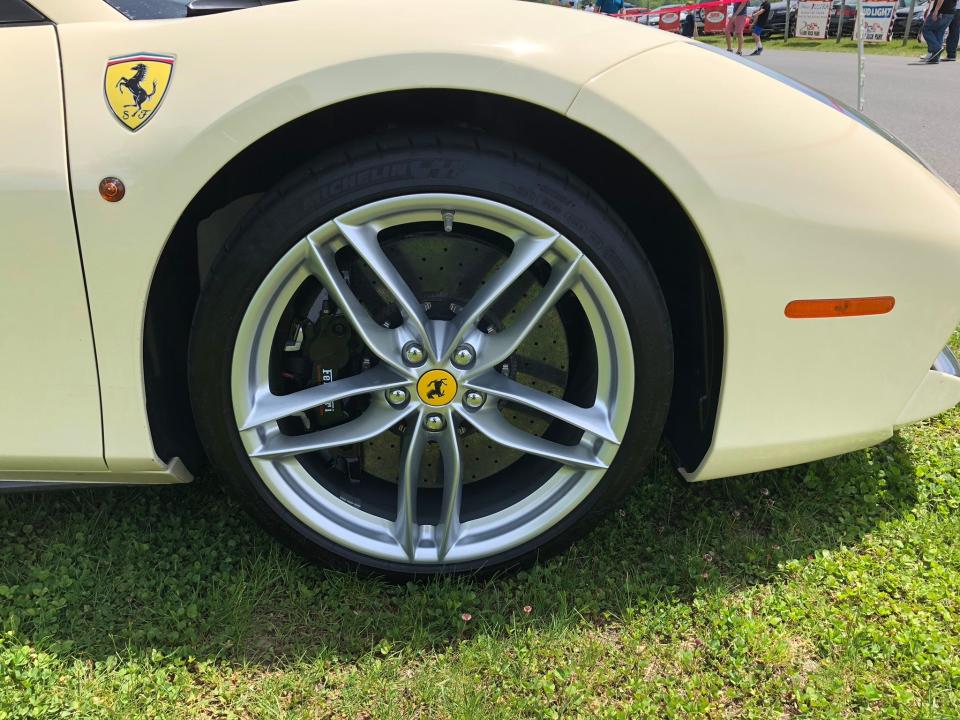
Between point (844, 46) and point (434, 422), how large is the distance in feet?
69.3

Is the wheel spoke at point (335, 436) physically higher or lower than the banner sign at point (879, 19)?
lower

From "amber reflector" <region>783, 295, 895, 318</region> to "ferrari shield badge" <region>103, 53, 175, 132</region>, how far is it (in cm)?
133

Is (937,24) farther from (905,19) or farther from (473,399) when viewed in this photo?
(473,399)

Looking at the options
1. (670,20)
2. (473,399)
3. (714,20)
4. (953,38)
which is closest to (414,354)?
(473,399)

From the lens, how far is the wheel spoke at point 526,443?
1774 mm

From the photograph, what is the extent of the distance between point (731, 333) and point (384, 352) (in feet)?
2.44

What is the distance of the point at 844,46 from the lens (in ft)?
63.0

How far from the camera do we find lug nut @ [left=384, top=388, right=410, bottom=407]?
5.73 ft

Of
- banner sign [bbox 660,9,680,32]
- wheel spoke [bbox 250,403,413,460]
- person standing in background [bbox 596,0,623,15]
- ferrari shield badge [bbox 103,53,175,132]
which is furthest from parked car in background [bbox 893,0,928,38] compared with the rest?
ferrari shield badge [bbox 103,53,175,132]

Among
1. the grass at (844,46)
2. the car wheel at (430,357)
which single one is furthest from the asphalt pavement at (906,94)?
the car wheel at (430,357)

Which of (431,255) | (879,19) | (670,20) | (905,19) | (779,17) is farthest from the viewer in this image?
(779,17)

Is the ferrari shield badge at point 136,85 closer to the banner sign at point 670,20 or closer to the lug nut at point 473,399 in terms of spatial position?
the lug nut at point 473,399

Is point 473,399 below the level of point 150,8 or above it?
below

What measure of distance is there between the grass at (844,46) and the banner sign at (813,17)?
261 mm
